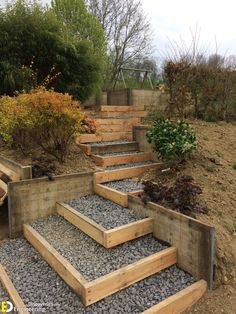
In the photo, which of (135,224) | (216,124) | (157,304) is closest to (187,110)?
(216,124)

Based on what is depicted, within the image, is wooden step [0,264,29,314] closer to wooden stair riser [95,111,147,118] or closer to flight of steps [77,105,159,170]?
flight of steps [77,105,159,170]

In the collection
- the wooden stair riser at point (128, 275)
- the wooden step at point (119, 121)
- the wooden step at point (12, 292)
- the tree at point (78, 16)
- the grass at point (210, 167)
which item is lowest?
the wooden step at point (12, 292)

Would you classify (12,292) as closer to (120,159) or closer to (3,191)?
(3,191)

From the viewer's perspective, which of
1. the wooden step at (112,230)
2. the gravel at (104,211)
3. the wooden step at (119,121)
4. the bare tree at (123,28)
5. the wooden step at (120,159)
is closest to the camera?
the wooden step at (112,230)

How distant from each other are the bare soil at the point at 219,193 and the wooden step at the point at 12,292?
4.94 ft

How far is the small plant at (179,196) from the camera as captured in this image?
316 cm

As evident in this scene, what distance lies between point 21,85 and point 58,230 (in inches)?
145

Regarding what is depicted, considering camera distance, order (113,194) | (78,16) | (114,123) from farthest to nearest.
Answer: (78,16), (114,123), (113,194)

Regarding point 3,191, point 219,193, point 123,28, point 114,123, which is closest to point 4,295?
point 3,191

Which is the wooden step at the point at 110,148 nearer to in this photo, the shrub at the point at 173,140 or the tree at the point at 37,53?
the shrub at the point at 173,140

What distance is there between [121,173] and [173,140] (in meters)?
0.94

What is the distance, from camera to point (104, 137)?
5.63 meters

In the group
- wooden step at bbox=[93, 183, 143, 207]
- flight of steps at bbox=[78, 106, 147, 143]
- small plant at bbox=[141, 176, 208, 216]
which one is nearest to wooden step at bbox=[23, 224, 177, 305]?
small plant at bbox=[141, 176, 208, 216]

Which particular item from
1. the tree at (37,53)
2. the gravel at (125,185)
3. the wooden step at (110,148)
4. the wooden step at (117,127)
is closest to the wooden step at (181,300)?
the gravel at (125,185)
